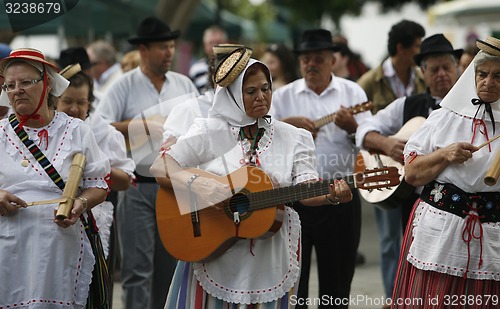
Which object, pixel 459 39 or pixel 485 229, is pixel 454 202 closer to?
pixel 485 229

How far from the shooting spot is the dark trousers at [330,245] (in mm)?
6910

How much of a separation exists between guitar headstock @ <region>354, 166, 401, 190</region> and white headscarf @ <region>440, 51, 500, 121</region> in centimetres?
62

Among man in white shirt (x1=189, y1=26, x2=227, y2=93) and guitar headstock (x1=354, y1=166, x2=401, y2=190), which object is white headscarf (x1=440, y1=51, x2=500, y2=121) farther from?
man in white shirt (x1=189, y1=26, x2=227, y2=93)

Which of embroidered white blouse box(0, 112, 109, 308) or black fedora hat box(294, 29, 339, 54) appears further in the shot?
black fedora hat box(294, 29, 339, 54)

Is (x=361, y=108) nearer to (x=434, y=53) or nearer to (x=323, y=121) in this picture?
(x=323, y=121)

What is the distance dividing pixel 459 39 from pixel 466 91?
1490cm

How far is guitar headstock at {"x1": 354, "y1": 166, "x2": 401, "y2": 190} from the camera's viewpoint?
5.00 meters

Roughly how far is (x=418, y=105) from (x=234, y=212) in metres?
2.12

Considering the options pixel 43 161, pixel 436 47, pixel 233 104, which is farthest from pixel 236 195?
pixel 436 47

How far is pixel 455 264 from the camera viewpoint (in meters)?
5.23

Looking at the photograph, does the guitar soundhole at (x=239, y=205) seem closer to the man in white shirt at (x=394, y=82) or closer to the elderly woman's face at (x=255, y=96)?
the elderly woman's face at (x=255, y=96)

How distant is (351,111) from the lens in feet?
23.3

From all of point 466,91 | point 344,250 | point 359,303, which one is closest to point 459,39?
point 359,303

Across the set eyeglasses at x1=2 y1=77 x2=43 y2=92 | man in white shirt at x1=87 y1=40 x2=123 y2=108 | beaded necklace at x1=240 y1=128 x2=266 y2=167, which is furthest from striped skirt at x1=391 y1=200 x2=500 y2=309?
man in white shirt at x1=87 y1=40 x2=123 y2=108
